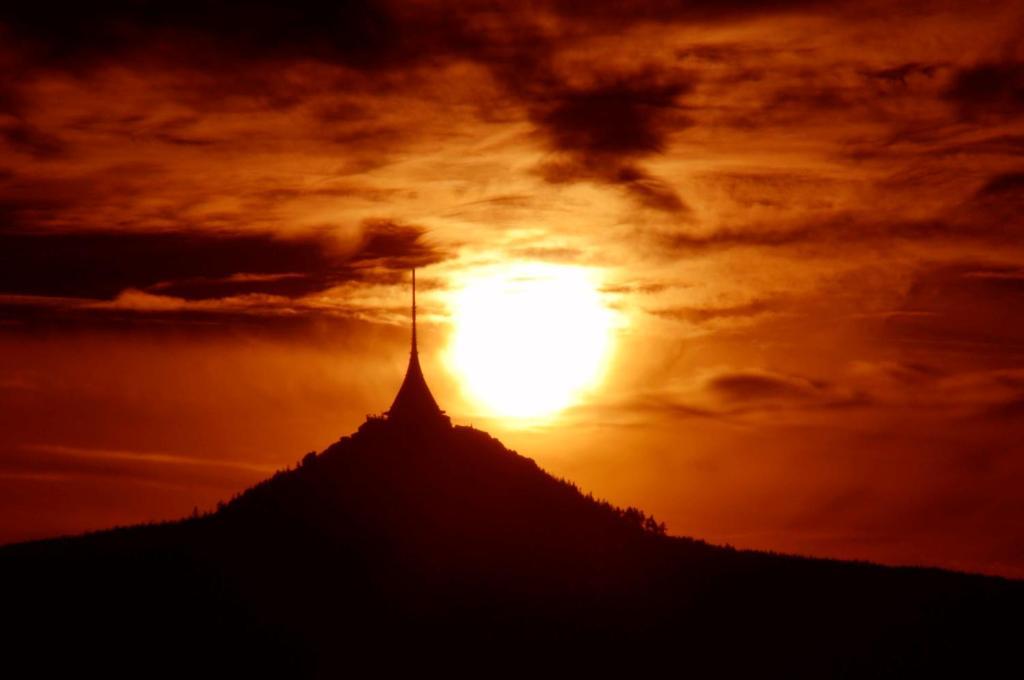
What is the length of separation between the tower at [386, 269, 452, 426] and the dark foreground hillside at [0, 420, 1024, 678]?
101cm

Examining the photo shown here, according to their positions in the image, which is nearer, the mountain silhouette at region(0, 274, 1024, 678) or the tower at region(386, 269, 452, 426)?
the mountain silhouette at region(0, 274, 1024, 678)

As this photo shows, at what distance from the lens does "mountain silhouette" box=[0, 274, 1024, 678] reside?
8369 cm

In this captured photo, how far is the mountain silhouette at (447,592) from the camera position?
275 ft

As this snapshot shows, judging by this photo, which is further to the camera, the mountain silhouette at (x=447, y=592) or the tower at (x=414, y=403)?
the tower at (x=414, y=403)

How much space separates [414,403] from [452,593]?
13.5 meters

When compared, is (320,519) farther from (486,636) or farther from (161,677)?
(161,677)

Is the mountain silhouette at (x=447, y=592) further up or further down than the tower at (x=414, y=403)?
further down

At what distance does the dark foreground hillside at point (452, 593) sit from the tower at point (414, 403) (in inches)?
39.9

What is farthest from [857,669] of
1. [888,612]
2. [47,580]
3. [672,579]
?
[47,580]

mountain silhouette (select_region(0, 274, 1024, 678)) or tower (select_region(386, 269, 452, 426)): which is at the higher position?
tower (select_region(386, 269, 452, 426))

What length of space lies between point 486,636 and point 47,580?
26.2m

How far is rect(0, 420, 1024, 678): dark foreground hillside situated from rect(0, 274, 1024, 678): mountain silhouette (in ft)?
0.46

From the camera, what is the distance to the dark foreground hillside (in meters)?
83.6

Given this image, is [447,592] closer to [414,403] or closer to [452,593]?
[452,593]
